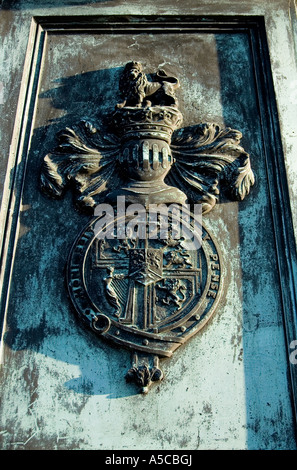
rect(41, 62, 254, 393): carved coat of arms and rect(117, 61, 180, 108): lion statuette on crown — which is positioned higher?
rect(117, 61, 180, 108): lion statuette on crown

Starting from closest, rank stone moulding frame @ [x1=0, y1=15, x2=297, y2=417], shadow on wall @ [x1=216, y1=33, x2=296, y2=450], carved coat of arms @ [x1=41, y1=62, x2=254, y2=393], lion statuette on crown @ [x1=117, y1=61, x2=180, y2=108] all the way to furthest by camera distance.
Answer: shadow on wall @ [x1=216, y1=33, x2=296, y2=450], carved coat of arms @ [x1=41, y1=62, x2=254, y2=393], stone moulding frame @ [x1=0, y1=15, x2=297, y2=417], lion statuette on crown @ [x1=117, y1=61, x2=180, y2=108]

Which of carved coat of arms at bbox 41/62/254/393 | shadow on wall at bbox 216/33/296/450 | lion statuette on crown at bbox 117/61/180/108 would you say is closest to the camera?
shadow on wall at bbox 216/33/296/450

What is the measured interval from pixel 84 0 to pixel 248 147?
1988 millimetres

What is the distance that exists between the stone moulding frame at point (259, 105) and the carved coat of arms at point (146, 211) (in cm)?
24

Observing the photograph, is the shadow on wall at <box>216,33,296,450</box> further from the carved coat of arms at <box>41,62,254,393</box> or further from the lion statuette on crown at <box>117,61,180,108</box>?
the lion statuette on crown at <box>117,61,180,108</box>

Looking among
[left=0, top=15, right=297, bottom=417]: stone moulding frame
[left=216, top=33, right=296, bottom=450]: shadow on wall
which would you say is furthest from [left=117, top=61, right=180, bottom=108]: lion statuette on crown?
[left=0, top=15, right=297, bottom=417]: stone moulding frame

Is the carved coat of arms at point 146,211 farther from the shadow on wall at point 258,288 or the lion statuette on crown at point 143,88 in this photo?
the shadow on wall at point 258,288

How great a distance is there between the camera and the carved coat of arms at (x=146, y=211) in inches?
147

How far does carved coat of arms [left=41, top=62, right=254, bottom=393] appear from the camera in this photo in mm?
3723

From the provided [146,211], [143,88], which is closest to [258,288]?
[146,211]

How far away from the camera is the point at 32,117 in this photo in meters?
4.51

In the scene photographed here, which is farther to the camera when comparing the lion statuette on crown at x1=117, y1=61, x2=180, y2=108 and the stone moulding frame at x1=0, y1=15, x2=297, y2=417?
the lion statuette on crown at x1=117, y1=61, x2=180, y2=108
